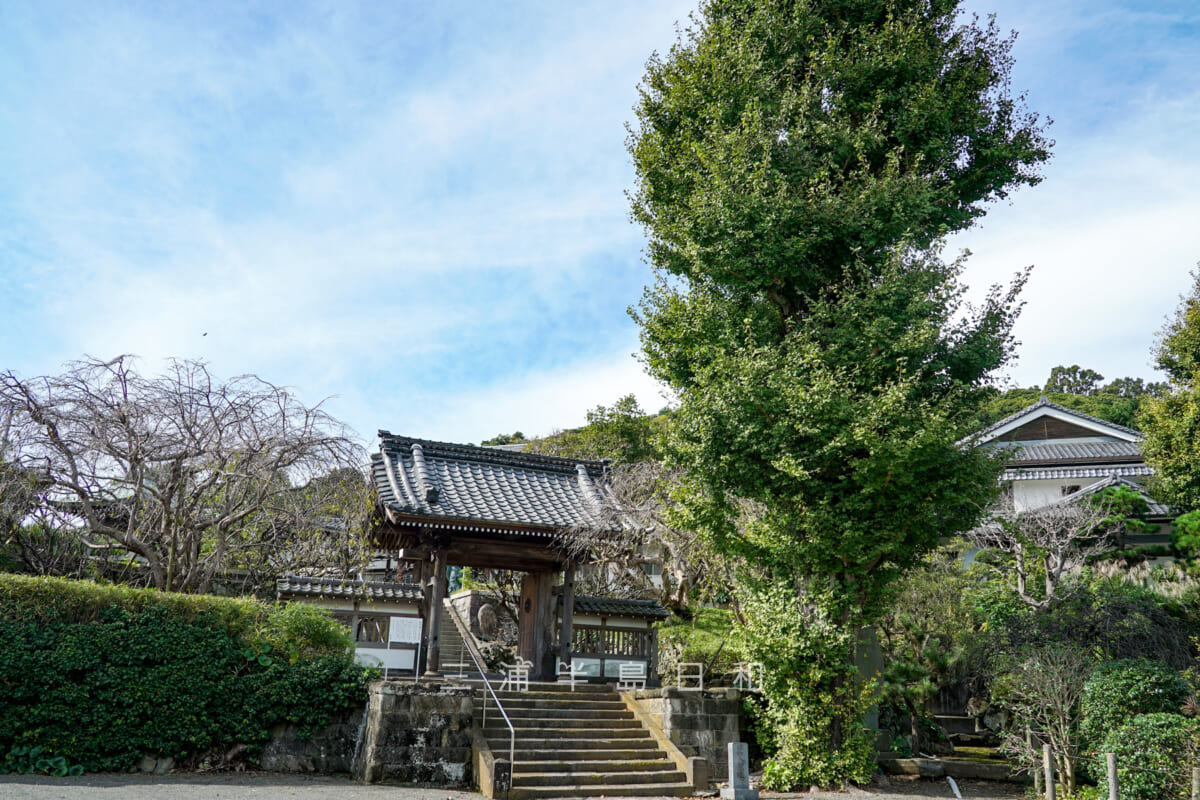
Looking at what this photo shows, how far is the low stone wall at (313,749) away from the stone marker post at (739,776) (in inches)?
215

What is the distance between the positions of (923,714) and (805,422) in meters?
8.56

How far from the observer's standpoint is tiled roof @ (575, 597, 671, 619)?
17.7 metres

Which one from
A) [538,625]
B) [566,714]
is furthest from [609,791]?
[538,625]

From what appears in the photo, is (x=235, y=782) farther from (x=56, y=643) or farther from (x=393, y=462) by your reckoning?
(x=393, y=462)

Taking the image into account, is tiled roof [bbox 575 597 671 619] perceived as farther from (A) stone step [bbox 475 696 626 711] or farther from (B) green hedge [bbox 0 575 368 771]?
(B) green hedge [bbox 0 575 368 771]

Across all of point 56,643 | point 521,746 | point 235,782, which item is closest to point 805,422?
point 521,746

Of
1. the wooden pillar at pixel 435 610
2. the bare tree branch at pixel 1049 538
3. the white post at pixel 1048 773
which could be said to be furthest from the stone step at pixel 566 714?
the bare tree branch at pixel 1049 538

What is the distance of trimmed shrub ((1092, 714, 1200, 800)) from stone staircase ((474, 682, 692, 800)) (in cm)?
594

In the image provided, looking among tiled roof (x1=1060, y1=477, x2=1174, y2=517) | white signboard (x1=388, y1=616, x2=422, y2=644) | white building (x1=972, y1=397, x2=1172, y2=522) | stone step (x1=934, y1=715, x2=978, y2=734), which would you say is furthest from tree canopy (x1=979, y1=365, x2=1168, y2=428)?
white signboard (x1=388, y1=616, x2=422, y2=644)

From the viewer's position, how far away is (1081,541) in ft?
66.4

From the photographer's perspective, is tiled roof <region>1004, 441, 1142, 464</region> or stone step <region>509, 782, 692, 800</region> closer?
stone step <region>509, 782, 692, 800</region>

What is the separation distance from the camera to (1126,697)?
38.0 feet

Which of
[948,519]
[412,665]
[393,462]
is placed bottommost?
[412,665]

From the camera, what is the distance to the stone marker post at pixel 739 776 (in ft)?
35.7
